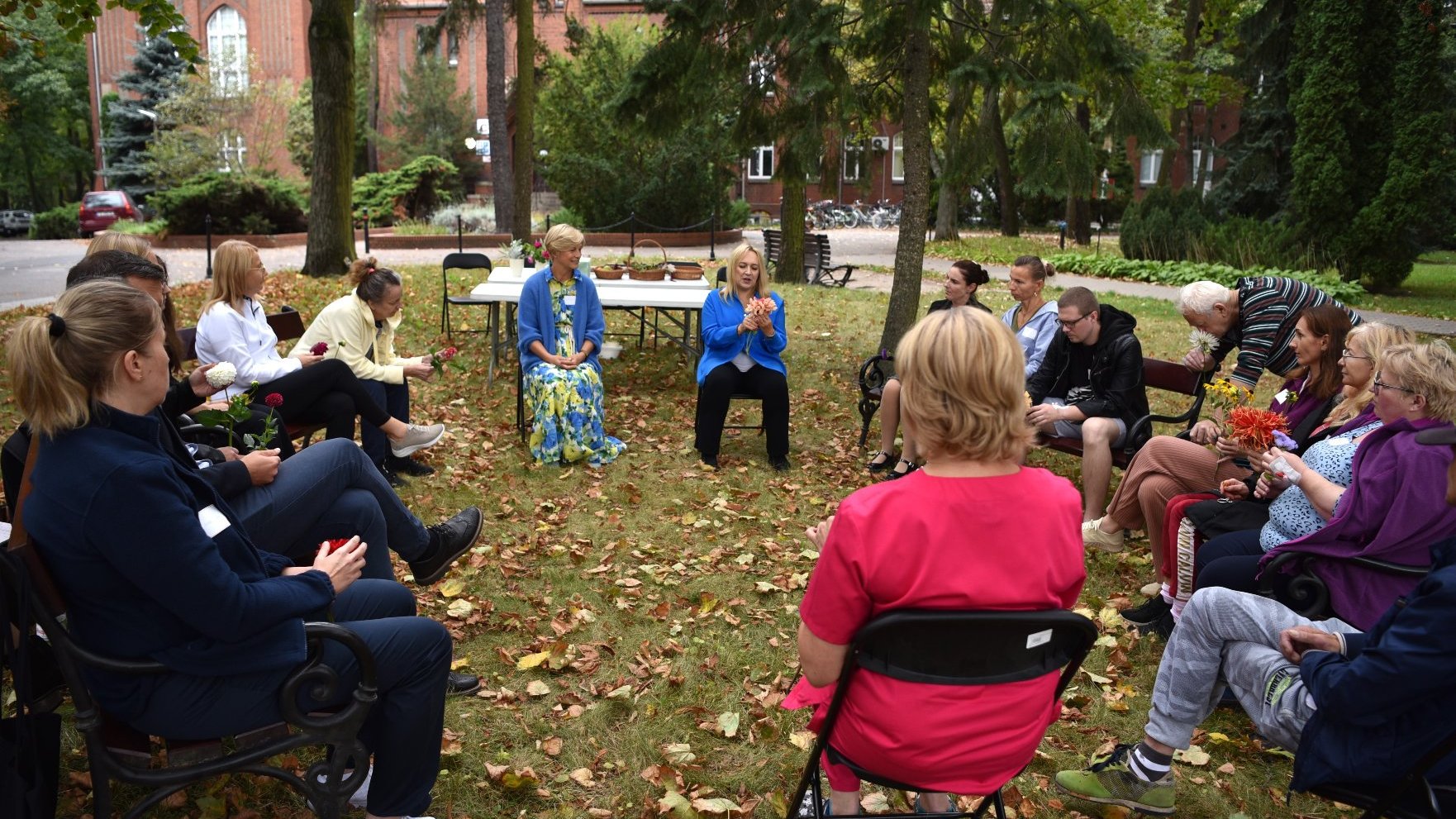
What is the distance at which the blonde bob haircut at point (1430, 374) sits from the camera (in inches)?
126

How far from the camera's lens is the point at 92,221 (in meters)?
31.5

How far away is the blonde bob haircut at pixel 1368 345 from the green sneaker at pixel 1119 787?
1691 millimetres

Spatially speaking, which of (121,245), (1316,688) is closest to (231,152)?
(121,245)

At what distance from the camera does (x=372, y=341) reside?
638 centimetres

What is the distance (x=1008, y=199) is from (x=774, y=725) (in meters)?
29.6

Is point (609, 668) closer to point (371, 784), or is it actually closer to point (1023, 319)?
point (371, 784)

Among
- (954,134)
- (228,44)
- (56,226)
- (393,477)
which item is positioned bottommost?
(393,477)

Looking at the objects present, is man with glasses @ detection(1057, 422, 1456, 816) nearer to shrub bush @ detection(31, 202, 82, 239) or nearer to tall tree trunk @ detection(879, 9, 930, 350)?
tall tree trunk @ detection(879, 9, 930, 350)

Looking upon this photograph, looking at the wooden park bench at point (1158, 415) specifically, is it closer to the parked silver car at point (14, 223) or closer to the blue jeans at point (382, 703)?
the blue jeans at point (382, 703)

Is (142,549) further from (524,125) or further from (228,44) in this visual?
(228,44)

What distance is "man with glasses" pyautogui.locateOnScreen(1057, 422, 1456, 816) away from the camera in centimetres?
230

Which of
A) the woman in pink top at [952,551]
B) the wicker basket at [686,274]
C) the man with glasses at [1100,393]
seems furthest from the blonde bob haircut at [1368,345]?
the wicker basket at [686,274]

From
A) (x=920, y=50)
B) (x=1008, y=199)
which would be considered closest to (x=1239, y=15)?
(x=1008, y=199)

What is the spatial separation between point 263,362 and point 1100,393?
4.64 meters
